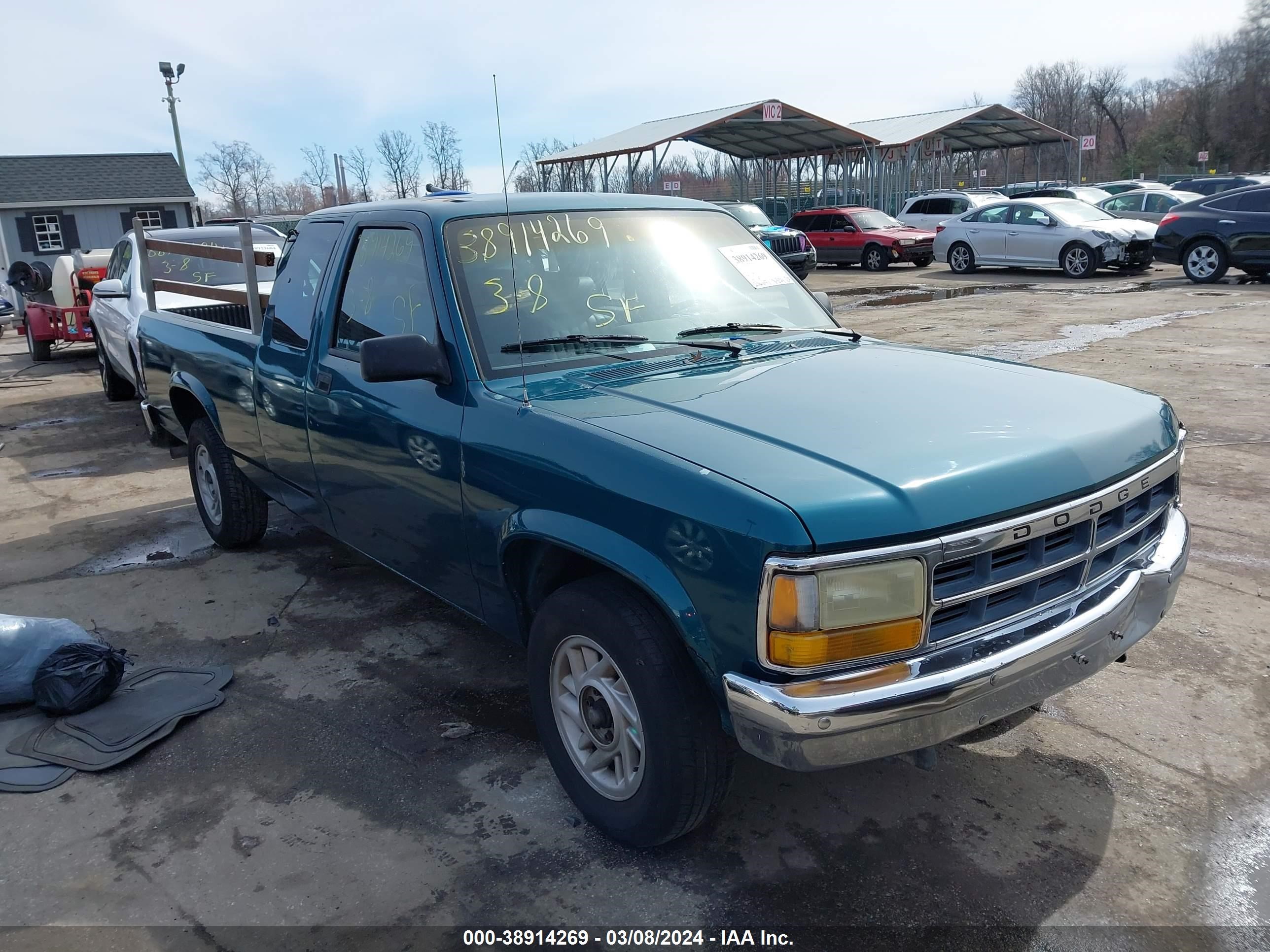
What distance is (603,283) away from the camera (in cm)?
354

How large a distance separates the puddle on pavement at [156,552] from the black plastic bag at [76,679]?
1759 mm

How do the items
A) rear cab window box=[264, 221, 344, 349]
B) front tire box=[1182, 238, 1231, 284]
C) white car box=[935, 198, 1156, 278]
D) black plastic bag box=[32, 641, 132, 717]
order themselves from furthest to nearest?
1. white car box=[935, 198, 1156, 278]
2. front tire box=[1182, 238, 1231, 284]
3. rear cab window box=[264, 221, 344, 349]
4. black plastic bag box=[32, 641, 132, 717]

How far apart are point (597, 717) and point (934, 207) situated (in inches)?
1019

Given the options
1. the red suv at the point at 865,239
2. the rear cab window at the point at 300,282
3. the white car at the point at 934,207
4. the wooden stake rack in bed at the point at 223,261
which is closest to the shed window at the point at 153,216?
the red suv at the point at 865,239

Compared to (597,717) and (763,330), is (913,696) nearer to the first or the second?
(597,717)

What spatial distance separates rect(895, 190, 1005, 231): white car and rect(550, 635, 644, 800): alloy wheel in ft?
79.9

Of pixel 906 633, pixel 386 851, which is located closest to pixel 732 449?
pixel 906 633

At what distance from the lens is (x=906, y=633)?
223 centimetres

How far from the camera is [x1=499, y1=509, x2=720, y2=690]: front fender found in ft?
7.61

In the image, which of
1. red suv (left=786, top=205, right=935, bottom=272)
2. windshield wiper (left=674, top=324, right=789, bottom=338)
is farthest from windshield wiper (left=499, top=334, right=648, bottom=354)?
red suv (left=786, top=205, right=935, bottom=272)

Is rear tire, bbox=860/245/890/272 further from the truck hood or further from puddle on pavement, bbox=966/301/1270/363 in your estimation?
the truck hood

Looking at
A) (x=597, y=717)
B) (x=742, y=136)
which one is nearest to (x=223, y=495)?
(x=597, y=717)

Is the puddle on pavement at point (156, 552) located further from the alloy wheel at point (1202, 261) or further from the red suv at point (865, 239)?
the red suv at point (865, 239)

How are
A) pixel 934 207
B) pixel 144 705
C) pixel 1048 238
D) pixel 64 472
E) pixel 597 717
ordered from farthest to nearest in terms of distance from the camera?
pixel 934 207, pixel 1048 238, pixel 64 472, pixel 144 705, pixel 597 717
